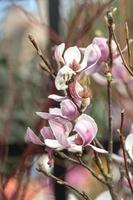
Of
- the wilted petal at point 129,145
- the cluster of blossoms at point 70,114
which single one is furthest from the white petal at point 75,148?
the wilted petal at point 129,145

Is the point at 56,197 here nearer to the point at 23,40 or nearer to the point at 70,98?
the point at 70,98

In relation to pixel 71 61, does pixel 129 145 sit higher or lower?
lower

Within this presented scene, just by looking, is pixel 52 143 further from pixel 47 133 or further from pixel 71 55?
pixel 71 55

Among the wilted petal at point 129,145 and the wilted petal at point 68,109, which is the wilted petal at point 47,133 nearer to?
the wilted petal at point 68,109

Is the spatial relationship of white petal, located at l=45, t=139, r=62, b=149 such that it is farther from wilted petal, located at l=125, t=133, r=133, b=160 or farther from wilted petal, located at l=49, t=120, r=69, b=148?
wilted petal, located at l=125, t=133, r=133, b=160

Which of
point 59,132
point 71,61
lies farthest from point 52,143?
point 71,61

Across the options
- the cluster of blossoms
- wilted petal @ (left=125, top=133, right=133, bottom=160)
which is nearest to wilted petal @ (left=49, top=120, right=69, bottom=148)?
the cluster of blossoms

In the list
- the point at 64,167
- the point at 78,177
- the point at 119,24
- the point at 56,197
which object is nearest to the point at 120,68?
the point at 119,24
